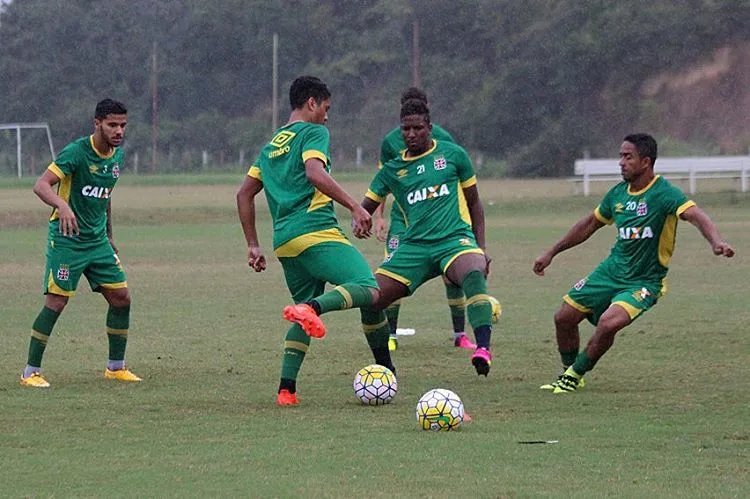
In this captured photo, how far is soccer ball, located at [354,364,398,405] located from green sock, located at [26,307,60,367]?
2489mm

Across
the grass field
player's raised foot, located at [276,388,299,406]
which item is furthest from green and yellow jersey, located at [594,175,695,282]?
player's raised foot, located at [276,388,299,406]

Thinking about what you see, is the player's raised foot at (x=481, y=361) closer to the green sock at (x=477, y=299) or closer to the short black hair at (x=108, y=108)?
the green sock at (x=477, y=299)

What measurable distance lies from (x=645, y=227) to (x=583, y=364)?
3.32 ft

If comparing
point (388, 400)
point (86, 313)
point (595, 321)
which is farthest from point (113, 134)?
point (86, 313)

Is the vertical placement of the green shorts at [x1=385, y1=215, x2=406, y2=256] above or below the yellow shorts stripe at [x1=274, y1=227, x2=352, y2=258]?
below

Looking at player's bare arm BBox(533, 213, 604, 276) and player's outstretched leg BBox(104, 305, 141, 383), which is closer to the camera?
player's bare arm BBox(533, 213, 604, 276)

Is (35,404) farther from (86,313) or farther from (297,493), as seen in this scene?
(86,313)

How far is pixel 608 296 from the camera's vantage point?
9992 millimetres

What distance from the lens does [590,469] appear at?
7.05 meters

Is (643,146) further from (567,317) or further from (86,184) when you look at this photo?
(86,184)

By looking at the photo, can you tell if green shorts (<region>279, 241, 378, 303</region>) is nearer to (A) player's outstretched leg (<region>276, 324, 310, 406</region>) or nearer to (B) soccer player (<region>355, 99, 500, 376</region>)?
(A) player's outstretched leg (<region>276, 324, 310, 406</region>)

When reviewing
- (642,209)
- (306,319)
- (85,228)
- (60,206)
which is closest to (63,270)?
(85,228)

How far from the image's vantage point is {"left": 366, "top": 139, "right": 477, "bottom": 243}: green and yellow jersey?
33.4 ft

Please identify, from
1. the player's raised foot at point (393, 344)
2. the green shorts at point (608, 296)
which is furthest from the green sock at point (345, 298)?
the player's raised foot at point (393, 344)
